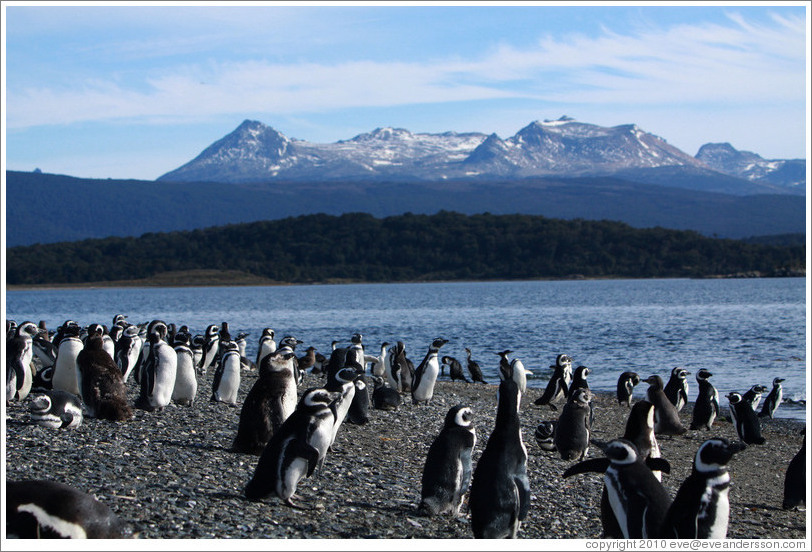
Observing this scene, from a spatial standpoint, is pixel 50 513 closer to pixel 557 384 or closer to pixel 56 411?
pixel 56 411

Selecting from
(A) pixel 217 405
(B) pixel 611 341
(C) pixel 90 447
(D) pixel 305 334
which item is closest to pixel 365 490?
(C) pixel 90 447

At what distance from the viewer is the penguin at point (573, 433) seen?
37.7 feet

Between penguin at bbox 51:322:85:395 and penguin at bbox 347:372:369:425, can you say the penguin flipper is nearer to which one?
penguin at bbox 347:372:369:425

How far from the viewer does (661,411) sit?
582 inches

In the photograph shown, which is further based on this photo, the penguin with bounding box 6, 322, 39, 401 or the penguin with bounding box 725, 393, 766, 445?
the penguin with bounding box 725, 393, 766, 445

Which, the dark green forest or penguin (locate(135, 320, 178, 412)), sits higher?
the dark green forest

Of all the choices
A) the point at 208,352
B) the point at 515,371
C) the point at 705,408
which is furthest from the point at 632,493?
the point at 208,352

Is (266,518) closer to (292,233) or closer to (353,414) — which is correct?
(353,414)

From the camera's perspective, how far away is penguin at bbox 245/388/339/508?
7.81m

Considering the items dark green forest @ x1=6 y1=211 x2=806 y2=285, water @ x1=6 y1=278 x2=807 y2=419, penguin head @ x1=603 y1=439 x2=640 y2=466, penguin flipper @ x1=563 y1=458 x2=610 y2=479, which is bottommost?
water @ x1=6 y1=278 x2=807 y2=419

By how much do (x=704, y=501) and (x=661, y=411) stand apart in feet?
28.4

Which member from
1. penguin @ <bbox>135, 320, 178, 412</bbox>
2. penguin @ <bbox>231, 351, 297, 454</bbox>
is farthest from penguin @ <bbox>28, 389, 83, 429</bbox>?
penguin @ <bbox>231, 351, 297, 454</bbox>

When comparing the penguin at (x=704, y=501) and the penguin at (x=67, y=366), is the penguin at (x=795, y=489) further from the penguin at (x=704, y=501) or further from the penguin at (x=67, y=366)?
the penguin at (x=67, y=366)

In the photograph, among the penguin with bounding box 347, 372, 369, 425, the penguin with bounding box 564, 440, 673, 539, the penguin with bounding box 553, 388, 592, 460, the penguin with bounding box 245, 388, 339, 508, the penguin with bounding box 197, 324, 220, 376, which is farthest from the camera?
the penguin with bounding box 197, 324, 220, 376
